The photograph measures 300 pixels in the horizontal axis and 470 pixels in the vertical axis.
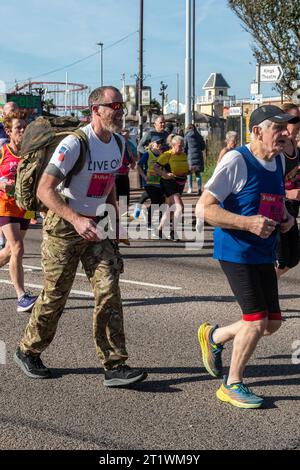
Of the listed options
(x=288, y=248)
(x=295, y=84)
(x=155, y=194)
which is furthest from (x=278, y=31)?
(x=288, y=248)

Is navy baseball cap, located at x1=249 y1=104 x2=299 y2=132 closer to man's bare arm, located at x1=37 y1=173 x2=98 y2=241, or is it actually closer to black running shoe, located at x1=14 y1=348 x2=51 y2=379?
man's bare arm, located at x1=37 y1=173 x2=98 y2=241

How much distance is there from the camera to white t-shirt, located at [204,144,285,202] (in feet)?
15.5

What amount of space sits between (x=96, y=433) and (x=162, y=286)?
4.71 metres

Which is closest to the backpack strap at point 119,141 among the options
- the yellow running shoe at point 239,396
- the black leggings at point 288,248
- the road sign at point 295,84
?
the black leggings at point 288,248

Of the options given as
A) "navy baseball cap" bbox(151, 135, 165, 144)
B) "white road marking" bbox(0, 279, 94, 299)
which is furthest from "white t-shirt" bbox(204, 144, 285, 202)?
"navy baseball cap" bbox(151, 135, 165, 144)

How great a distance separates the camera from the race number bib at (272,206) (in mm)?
4832

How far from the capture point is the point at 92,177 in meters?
5.27

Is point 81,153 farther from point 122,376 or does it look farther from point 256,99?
point 256,99

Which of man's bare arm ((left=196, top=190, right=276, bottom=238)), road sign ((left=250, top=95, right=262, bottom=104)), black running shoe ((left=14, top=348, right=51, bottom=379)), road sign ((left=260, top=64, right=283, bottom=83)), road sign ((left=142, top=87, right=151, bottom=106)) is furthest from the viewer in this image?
road sign ((left=142, top=87, right=151, bottom=106))

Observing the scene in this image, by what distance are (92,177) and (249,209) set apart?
1.12 m

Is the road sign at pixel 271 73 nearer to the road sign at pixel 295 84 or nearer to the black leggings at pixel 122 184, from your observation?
the road sign at pixel 295 84

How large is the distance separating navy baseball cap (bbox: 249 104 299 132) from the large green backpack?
3.68 feet

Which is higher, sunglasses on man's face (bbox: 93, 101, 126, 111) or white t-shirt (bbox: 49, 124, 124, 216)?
sunglasses on man's face (bbox: 93, 101, 126, 111)
